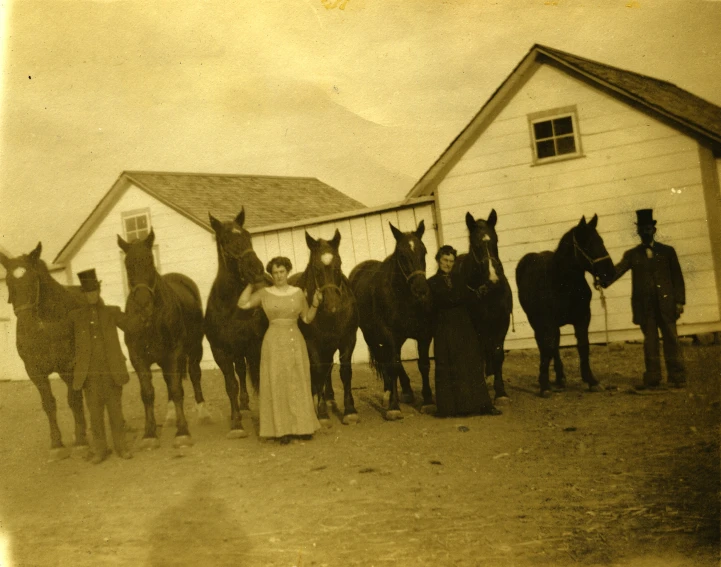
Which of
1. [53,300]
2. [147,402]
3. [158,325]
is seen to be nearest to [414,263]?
[158,325]

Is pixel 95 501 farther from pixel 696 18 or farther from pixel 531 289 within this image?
pixel 696 18

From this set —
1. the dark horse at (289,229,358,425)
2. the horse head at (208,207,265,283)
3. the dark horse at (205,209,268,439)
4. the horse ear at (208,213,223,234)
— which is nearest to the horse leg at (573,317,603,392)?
the dark horse at (289,229,358,425)

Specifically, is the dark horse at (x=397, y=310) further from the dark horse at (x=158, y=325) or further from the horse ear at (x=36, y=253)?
the horse ear at (x=36, y=253)

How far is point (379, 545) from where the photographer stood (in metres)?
3.46

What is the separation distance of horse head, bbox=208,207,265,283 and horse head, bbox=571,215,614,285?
9.33ft

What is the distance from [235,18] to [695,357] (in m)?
4.60

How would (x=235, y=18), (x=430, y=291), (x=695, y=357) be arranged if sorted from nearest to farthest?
(x=235, y=18), (x=695, y=357), (x=430, y=291)

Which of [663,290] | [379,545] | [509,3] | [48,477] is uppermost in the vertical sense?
[509,3]

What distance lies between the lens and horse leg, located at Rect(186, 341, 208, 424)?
530 centimetres

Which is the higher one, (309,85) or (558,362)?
(309,85)

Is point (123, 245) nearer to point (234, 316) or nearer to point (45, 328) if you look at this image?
point (45, 328)

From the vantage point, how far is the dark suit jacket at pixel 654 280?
519 centimetres

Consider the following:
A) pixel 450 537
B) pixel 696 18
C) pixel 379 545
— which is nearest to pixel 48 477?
pixel 379 545

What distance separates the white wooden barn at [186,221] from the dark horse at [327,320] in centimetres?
59
